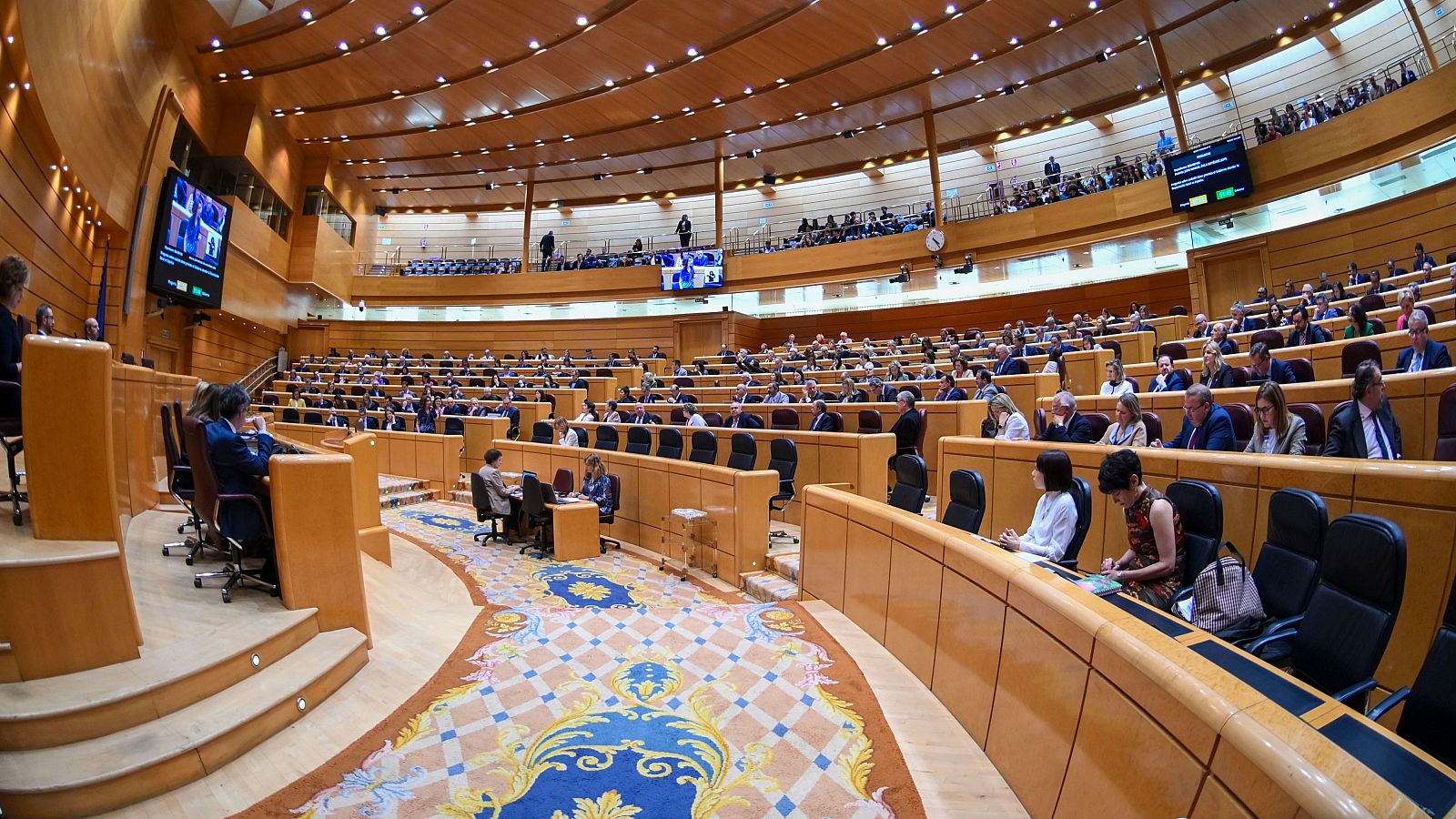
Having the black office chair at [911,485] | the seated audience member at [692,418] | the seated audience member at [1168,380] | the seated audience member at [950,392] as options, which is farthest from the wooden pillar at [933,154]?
the black office chair at [911,485]

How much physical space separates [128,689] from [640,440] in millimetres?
5796

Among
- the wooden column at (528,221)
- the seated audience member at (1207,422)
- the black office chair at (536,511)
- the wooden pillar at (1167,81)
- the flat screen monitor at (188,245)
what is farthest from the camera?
the wooden column at (528,221)

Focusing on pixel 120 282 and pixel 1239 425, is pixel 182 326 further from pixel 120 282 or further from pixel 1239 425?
pixel 1239 425

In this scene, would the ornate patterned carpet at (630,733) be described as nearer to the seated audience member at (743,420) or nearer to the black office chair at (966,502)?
the black office chair at (966,502)

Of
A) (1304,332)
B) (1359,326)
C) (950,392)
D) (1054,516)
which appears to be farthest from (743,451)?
(1359,326)

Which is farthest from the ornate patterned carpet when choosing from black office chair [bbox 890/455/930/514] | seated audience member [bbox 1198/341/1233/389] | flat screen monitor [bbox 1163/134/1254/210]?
flat screen monitor [bbox 1163/134/1254/210]

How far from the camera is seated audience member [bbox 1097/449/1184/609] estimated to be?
250cm

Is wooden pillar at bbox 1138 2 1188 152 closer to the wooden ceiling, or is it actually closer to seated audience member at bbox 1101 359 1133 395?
the wooden ceiling

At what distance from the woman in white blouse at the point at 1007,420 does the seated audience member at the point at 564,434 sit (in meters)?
4.93

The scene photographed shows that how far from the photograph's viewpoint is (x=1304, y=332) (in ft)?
18.7

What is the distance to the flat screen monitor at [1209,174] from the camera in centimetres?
1134

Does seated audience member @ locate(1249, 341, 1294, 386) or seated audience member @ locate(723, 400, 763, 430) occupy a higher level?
seated audience member @ locate(1249, 341, 1294, 386)

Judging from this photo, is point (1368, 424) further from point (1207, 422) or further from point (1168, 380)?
point (1168, 380)

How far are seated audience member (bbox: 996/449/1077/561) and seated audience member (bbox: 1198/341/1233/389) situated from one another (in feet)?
7.84
